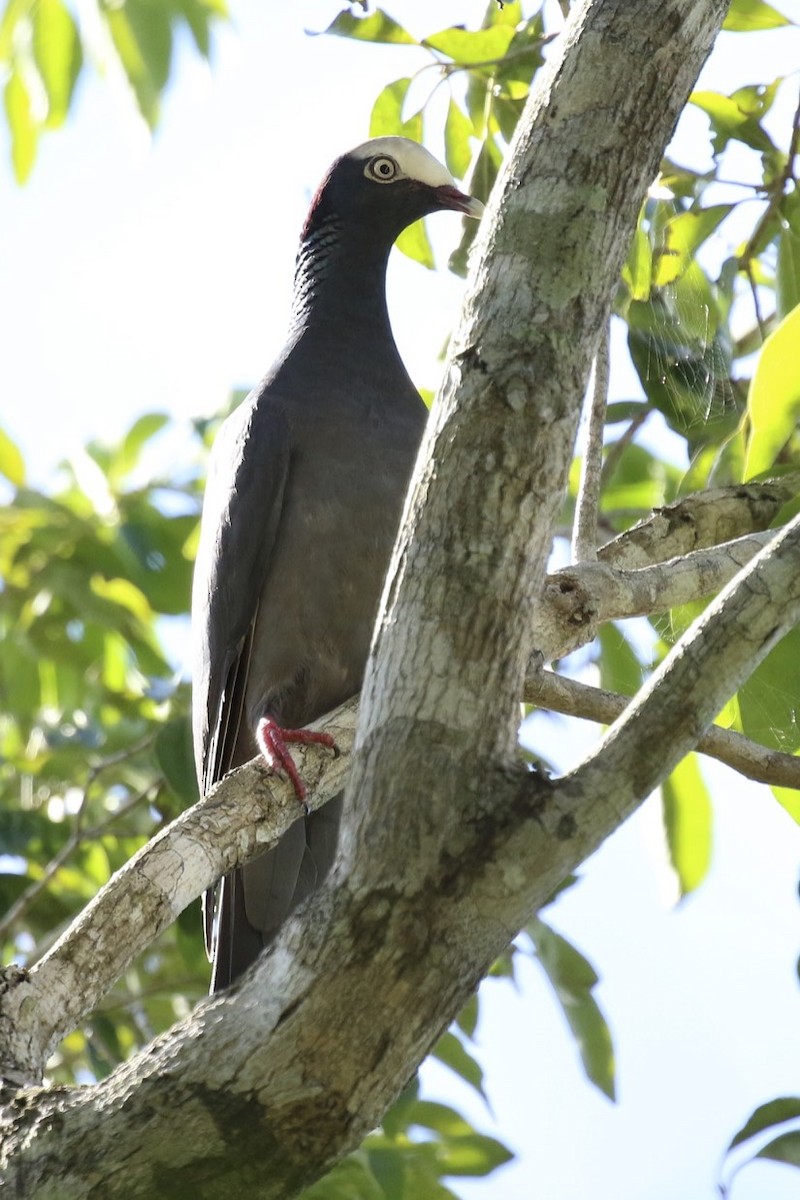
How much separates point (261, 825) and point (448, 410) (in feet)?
3.22

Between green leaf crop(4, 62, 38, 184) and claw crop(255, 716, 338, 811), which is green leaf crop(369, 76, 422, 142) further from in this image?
claw crop(255, 716, 338, 811)

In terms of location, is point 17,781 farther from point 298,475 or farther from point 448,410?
point 448,410

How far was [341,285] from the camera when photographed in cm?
357

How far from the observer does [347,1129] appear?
1.31 metres

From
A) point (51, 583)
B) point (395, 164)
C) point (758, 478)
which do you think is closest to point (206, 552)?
point (51, 583)

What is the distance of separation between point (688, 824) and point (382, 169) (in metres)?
1.76

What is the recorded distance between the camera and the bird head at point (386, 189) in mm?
3447

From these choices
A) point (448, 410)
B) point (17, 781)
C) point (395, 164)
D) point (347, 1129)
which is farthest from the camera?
point (17, 781)

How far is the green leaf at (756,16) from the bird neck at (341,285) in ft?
3.50

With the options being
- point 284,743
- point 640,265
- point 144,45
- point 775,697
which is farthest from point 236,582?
point 775,697

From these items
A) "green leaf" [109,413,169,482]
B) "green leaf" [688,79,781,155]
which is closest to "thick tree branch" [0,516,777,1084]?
"green leaf" [688,79,781,155]

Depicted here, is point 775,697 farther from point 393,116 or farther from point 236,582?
point 393,116

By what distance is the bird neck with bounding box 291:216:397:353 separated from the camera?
11.4ft

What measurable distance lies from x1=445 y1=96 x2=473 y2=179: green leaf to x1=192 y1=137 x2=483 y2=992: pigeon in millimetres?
109
